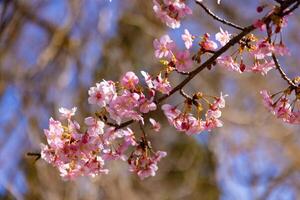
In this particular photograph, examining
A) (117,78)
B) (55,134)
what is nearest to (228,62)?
(55,134)

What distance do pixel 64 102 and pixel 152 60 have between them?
223cm

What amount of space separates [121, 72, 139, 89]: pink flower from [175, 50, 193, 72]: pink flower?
10cm

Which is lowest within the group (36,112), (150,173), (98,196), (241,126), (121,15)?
(150,173)

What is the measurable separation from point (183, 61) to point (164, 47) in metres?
0.06

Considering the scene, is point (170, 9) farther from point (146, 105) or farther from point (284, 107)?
point (284, 107)

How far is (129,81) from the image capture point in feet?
4.08

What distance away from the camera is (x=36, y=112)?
4.61 metres

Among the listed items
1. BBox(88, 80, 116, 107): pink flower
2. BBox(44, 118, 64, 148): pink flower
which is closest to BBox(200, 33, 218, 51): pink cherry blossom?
BBox(88, 80, 116, 107): pink flower

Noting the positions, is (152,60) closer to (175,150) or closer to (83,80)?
(175,150)

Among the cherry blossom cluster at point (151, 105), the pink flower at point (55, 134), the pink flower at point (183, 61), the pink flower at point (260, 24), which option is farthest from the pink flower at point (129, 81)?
the pink flower at point (260, 24)

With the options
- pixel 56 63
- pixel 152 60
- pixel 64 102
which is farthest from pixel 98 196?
pixel 152 60

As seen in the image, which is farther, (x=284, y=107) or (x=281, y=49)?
(x=284, y=107)

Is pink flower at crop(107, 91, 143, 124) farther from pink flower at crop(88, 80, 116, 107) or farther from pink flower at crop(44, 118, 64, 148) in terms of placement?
pink flower at crop(44, 118, 64, 148)

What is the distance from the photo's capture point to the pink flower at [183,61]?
48.8 inches
